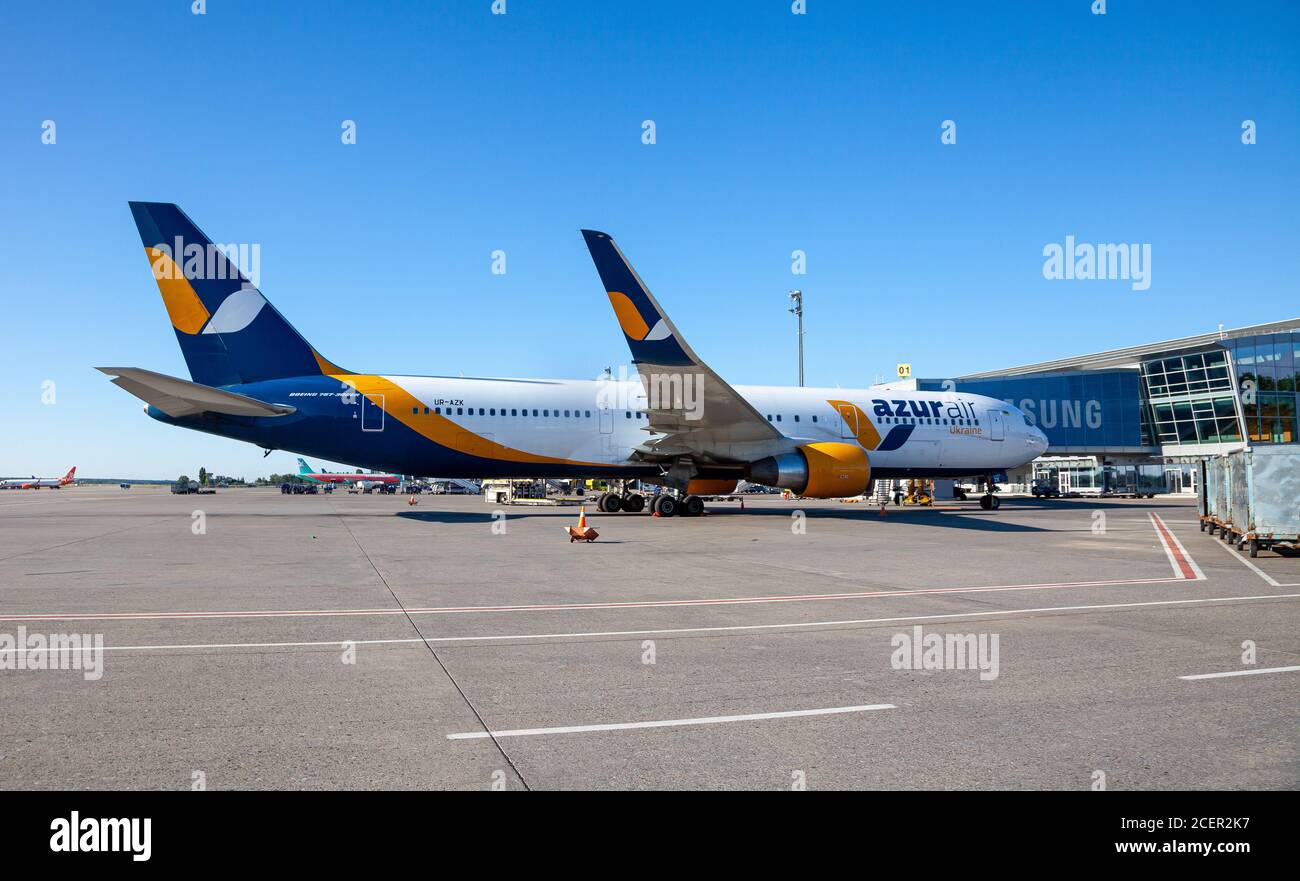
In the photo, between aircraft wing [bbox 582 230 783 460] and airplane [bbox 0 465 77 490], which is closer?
aircraft wing [bbox 582 230 783 460]

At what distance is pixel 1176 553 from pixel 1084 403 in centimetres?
5879

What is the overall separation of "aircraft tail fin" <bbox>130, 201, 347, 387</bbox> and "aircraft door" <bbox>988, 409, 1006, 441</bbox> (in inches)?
1003

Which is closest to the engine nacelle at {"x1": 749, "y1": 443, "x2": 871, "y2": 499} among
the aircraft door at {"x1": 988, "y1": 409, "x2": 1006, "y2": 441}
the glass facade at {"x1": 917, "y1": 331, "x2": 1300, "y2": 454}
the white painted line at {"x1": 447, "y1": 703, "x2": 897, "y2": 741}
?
the aircraft door at {"x1": 988, "y1": 409, "x2": 1006, "y2": 441}

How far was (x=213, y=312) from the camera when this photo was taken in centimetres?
2497

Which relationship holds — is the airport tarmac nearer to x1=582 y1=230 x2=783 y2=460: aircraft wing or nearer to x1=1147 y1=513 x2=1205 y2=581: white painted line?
x1=1147 y1=513 x2=1205 y2=581: white painted line

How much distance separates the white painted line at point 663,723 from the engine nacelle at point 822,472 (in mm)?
20075

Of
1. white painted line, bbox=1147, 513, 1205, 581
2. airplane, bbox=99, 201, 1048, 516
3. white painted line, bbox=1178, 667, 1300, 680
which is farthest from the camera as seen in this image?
airplane, bbox=99, 201, 1048, 516

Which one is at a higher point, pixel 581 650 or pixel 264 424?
pixel 264 424

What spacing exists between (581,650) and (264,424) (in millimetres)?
20780

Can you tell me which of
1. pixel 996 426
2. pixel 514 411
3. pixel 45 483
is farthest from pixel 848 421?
pixel 45 483

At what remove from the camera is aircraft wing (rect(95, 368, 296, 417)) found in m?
21.4
